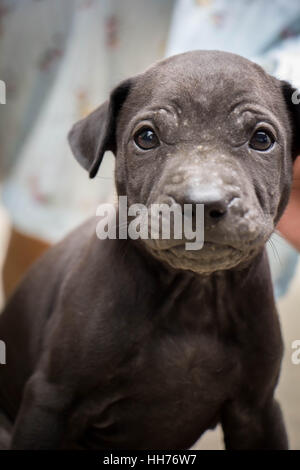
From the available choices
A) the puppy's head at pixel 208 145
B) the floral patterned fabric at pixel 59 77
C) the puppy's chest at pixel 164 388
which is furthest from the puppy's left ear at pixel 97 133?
the floral patterned fabric at pixel 59 77

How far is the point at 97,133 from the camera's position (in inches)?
98.7

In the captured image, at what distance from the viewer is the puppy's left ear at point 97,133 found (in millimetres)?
2488

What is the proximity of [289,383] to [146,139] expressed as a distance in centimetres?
125

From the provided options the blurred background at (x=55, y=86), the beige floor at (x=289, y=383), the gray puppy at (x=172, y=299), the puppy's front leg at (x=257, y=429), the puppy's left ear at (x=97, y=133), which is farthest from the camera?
the blurred background at (x=55, y=86)

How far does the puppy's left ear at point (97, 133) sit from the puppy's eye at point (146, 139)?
0.48 feet

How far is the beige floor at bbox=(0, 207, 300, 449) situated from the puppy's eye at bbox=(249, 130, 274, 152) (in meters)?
0.79

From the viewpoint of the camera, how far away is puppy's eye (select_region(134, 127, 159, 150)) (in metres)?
2.34

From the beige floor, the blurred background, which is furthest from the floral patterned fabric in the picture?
the beige floor

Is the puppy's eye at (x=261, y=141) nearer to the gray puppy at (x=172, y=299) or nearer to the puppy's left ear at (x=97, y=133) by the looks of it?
the gray puppy at (x=172, y=299)

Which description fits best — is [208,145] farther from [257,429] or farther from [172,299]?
[257,429]

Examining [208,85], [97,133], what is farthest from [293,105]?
[97,133]

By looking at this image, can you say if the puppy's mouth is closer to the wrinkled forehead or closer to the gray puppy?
the gray puppy

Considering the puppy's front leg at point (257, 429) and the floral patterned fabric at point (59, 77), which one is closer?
the puppy's front leg at point (257, 429)
